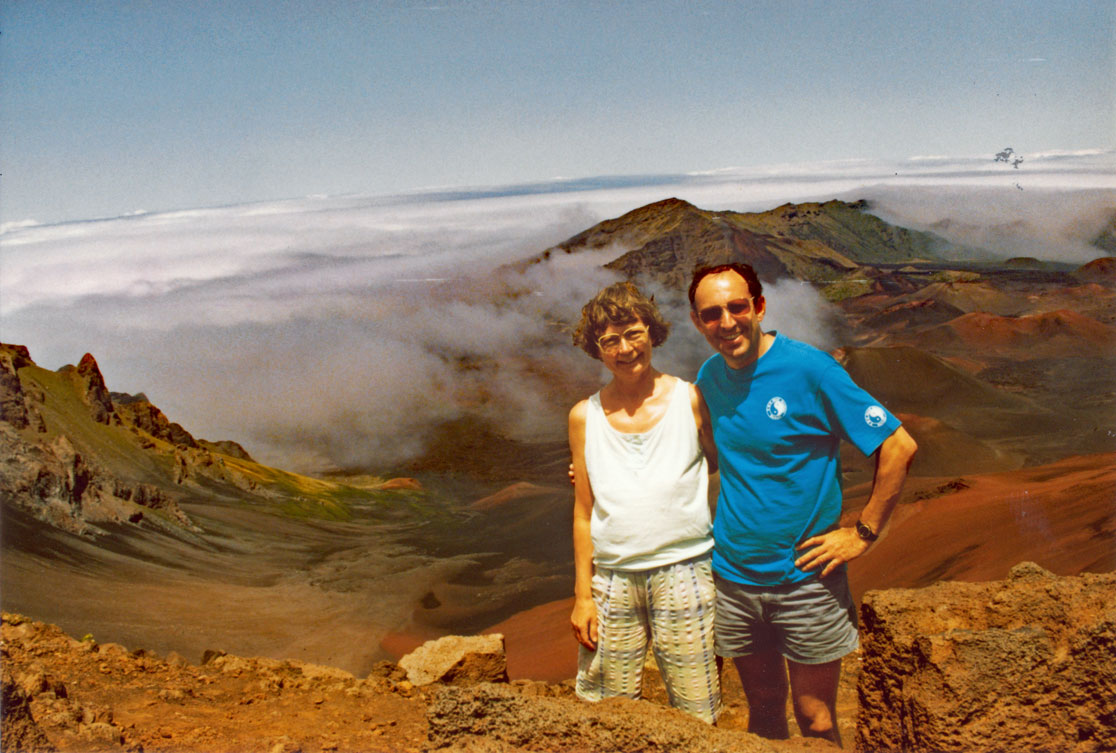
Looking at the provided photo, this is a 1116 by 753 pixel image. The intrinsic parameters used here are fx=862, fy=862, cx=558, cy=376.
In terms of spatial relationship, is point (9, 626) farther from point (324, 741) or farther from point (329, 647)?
point (324, 741)

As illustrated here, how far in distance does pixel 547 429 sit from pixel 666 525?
3.12 metres

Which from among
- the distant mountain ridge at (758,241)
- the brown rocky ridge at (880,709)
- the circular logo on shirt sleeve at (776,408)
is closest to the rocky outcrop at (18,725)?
the brown rocky ridge at (880,709)

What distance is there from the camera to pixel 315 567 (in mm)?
6250

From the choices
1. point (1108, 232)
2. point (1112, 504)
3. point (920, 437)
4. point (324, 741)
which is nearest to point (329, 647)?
point (324, 741)

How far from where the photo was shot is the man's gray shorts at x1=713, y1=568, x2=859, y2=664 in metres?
3.85

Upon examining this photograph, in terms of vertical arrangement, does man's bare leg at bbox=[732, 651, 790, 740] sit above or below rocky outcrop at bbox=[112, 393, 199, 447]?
below

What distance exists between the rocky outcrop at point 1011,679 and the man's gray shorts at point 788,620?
0.82 feet

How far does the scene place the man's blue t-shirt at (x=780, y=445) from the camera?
3.68 meters

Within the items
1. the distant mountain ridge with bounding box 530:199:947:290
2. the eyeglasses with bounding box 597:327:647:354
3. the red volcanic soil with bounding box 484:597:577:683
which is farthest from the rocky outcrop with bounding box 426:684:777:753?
the distant mountain ridge with bounding box 530:199:947:290

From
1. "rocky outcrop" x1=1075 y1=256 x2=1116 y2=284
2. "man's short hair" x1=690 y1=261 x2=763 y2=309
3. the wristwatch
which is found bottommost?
the wristwatch

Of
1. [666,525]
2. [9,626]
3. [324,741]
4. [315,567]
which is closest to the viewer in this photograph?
[666,525]

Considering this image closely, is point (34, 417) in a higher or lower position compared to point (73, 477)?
higher

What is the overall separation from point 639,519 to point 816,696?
1.26 metres

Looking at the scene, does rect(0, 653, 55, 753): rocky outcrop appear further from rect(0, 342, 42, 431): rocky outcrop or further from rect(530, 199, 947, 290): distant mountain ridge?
rect(530, 199, 947, 290): distant mountain ridge
